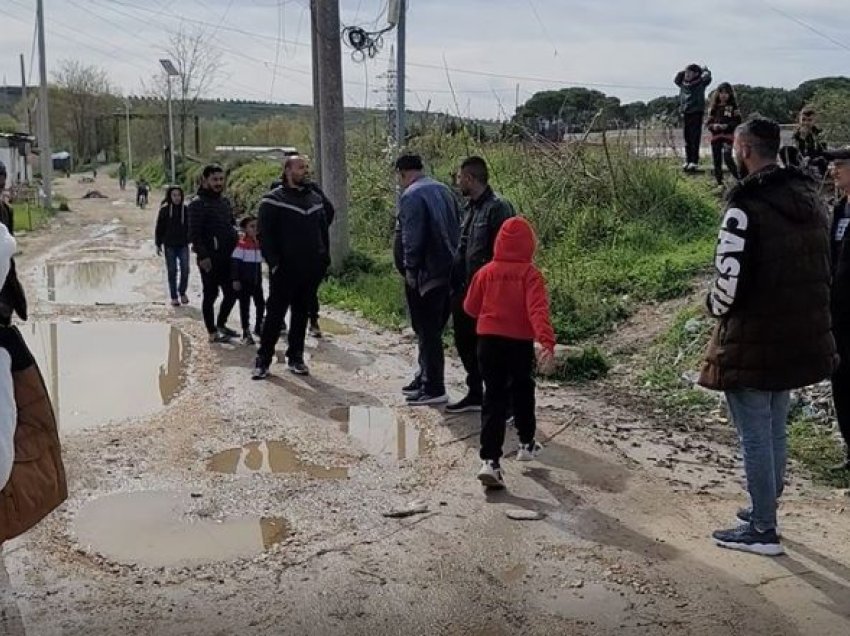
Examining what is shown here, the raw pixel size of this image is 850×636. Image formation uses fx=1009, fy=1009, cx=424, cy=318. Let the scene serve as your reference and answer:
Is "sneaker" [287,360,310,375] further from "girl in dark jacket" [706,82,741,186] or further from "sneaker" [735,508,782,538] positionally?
"girl in dark jacket" [706,82,741,186]

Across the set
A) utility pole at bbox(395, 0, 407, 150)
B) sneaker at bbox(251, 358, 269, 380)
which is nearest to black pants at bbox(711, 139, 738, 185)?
utility pole at bbox(395, 0, 407, 150)

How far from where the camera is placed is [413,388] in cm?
837

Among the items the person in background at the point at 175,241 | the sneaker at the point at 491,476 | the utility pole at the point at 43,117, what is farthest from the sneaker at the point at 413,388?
the utility pole at the point at 43,117

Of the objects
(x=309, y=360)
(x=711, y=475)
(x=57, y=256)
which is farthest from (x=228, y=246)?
(x=57, y=256)

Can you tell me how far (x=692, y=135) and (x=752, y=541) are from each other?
1125 cm

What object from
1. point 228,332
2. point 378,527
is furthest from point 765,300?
point 228,332

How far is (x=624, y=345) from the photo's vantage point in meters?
9.59

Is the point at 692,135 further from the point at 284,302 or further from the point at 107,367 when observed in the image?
the point at 107,367

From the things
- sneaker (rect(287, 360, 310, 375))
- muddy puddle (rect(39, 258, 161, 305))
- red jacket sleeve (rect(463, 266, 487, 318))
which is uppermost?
red jacket sleeve (rect(463, 266, 487, 318))

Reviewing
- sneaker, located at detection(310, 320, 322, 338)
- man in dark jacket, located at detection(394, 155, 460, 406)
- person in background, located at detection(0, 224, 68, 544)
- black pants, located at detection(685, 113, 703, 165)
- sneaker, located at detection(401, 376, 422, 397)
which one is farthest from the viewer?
black pants, located at detection(685, 113, 703, 165)

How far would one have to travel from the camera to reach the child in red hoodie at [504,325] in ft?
19.3

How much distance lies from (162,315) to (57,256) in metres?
9.23

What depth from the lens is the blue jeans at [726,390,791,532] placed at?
4781 millimetres

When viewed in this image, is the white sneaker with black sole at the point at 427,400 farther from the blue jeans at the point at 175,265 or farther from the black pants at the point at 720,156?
the black pants at the point at 720,156
